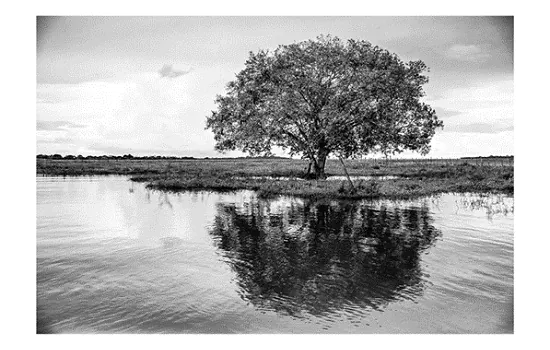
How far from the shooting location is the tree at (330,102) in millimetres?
25312

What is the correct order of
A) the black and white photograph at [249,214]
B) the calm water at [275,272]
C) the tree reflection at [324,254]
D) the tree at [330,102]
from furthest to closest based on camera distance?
the tree at [330,102], the tree reflection at [324,254], the black and white photograph at [249,214], the calm water at [275,272]

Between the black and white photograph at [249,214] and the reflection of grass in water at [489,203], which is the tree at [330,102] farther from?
the reflection of grass in water at [489,203]

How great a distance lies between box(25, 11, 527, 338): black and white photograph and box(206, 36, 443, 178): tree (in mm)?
481

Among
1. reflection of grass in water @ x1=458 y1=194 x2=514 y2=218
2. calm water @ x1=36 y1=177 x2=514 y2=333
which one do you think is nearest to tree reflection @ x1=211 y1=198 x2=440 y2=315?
calm water @ x1=36 y1=177 x2=514 y2=333

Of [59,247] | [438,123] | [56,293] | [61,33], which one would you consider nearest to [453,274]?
[56,293]

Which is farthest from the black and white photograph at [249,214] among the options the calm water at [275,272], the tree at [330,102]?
the tree at [330,102]

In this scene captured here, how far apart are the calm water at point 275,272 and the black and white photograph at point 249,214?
1.9 inches

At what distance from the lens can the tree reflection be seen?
358 inches

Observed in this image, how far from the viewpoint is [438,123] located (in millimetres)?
25984

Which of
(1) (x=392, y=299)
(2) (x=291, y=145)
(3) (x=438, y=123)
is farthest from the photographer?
(2) (x=291, y=145)

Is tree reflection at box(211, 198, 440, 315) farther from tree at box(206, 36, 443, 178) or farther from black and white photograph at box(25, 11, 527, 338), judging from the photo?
tree at box(206, 36, 443, 178)

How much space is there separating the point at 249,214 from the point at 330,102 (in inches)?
416

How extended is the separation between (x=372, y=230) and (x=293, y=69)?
13.8 meters
